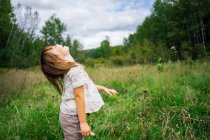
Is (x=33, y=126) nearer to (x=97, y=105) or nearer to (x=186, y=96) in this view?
(x=97, y=105)

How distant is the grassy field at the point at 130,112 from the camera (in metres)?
4.05

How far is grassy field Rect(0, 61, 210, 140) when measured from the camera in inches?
159

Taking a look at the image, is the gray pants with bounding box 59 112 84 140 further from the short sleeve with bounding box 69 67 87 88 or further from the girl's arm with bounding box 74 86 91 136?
the short sleeve with bounding box 69 67 87 88

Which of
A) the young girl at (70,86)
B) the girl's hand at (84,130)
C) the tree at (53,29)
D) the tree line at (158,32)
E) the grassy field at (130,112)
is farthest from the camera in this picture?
the tree at (53,29)

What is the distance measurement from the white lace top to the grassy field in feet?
2.11

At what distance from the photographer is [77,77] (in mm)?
2695

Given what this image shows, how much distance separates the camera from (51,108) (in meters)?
5.14

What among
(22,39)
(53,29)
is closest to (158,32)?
(53,29)

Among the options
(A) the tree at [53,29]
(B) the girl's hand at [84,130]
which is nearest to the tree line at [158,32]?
(A) the tree at [53,29]

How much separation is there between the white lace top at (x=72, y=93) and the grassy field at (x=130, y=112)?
2.11ft

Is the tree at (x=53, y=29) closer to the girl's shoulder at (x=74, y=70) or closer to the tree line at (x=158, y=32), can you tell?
the tree line at (x=158, y=32)

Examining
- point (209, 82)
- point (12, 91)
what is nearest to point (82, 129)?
point (12, 91)

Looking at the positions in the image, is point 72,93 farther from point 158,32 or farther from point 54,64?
point 158,32

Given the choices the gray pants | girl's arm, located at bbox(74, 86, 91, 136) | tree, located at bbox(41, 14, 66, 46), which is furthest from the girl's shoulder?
tree, located at bbox(41, 14, 66, 46)
